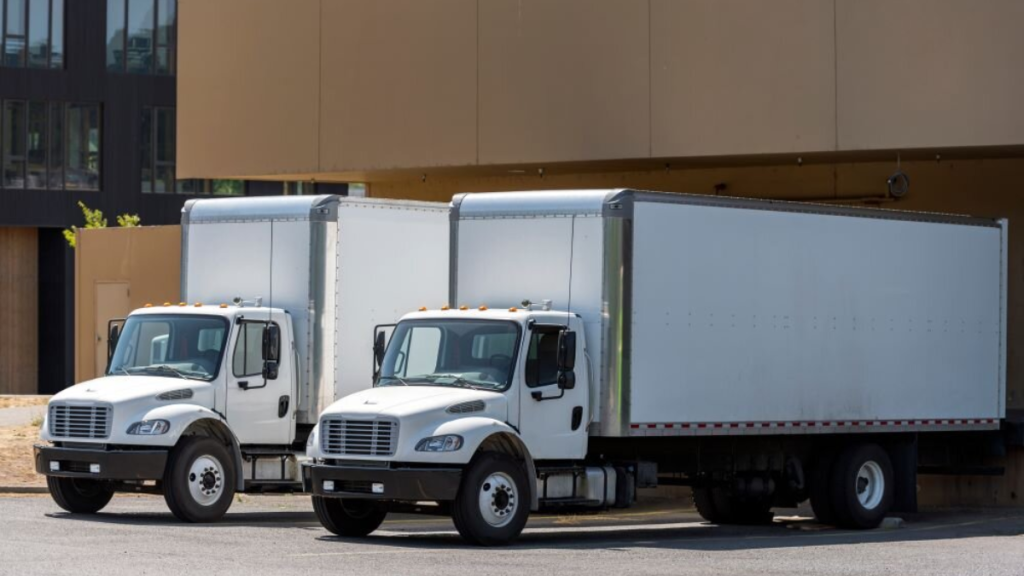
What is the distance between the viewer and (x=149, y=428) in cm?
2039

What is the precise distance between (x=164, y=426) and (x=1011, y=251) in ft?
40.0

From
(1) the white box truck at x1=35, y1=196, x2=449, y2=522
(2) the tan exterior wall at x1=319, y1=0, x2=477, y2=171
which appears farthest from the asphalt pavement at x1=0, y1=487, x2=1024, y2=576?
(2) the tan exterior wall at x1=319, y1=0, x2=477, y2=171

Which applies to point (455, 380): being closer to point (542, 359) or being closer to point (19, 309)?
point (542, 359)

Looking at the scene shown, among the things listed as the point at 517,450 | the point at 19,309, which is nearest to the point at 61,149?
the point at 19,309

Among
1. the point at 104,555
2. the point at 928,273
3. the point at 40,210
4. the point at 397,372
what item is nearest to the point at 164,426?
the point at 397,372

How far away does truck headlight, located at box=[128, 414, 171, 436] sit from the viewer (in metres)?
20.4

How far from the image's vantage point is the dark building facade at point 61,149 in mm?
61000

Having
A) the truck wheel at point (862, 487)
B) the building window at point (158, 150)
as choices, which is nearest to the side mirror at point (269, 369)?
the truck wheel at point (862, 487)

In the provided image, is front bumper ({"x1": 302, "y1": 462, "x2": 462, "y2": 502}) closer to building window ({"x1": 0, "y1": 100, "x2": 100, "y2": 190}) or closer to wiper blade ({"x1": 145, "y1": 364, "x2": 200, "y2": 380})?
wiper blade ({"x1": 145, "y1": 364, "x2": 200, "y2": 380})

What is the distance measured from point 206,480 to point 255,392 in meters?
1.17

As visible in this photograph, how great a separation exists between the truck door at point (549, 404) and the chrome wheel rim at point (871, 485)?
4.23m

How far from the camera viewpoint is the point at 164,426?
2044 centimetres

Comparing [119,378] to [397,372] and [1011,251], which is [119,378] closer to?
[397,372]

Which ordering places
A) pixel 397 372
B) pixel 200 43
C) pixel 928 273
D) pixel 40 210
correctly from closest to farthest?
pixel 397 372
pixel 928 273
pixel 200 43
pixel 40 210
